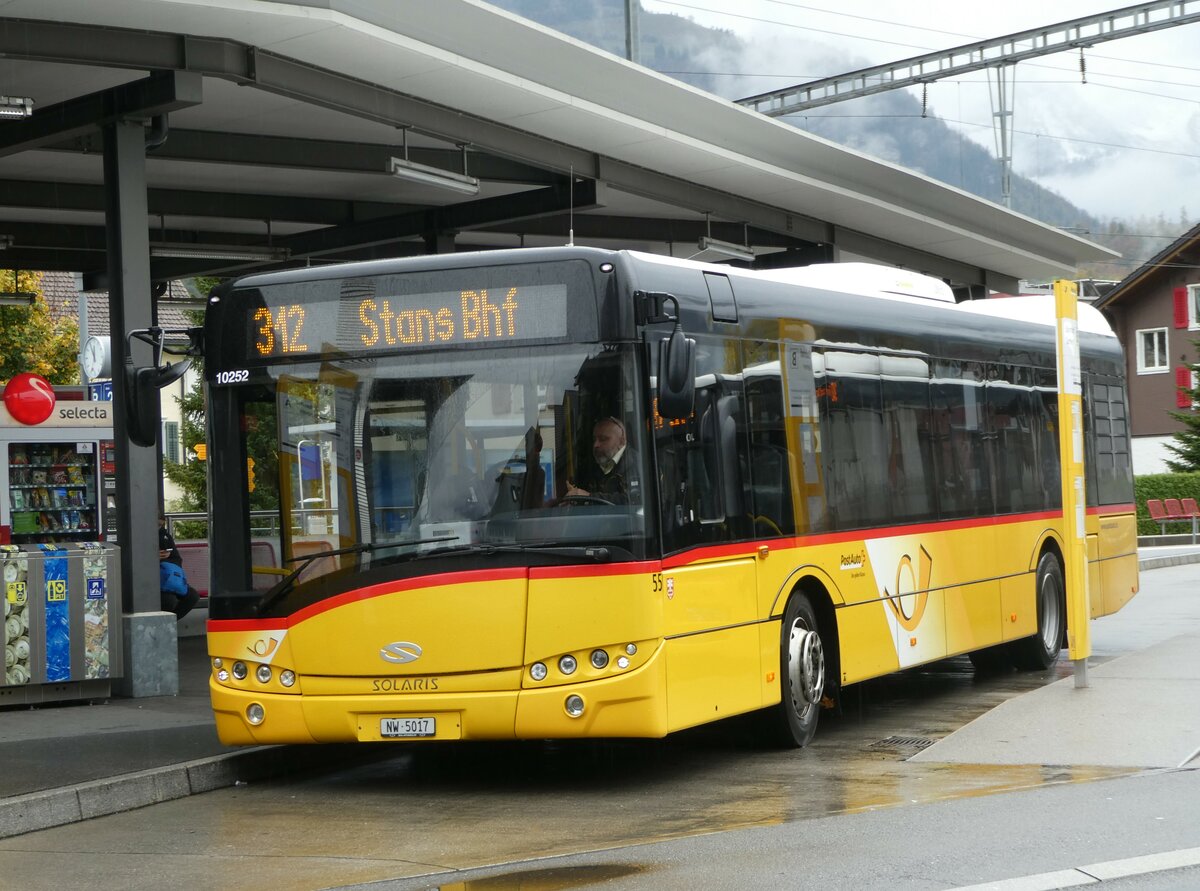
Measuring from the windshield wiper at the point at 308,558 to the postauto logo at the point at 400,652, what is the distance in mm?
526

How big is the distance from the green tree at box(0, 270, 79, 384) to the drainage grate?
2255 centimetres

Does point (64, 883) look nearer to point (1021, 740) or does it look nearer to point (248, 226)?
point (1021, 740)

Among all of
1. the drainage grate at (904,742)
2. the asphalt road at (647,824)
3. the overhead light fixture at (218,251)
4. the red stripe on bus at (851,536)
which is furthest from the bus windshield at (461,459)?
the overhead light fixture at (218,251)

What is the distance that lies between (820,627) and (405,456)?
344cm

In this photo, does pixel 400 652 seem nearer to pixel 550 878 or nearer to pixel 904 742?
pixel 550 878

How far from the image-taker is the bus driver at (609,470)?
941cm

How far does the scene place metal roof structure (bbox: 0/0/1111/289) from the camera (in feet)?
44.7

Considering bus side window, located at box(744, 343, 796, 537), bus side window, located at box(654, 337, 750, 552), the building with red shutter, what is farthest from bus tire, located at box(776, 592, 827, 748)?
the building with red shutter

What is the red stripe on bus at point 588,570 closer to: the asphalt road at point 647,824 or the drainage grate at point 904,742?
the asphalt road at point 647,824

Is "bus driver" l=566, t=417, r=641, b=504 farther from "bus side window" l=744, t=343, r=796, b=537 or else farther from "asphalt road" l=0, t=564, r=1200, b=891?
"asphalt road" l=0, t=564, r=1200, b=891

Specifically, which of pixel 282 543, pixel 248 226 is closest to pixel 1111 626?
pixel 248 226

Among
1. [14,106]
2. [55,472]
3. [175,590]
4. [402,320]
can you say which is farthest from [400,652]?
[55,472]

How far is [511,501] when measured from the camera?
31.0 ft

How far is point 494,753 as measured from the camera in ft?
38.7
